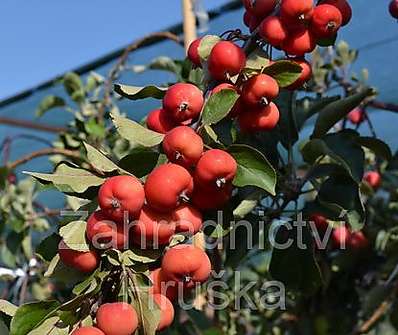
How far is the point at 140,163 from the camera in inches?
21.6

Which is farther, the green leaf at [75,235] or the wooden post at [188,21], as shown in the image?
the wooden post at [188,21]

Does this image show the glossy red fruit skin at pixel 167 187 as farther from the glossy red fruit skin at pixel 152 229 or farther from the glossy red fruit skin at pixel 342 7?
the glossy red fruit skin at pixel 342 7

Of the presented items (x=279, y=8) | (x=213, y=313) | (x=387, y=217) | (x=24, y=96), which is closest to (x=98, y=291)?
(x=279, y=8)

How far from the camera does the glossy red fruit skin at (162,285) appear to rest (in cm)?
50

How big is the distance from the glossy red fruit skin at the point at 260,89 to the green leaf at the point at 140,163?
84mm

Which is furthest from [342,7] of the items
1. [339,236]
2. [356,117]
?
[356,117]

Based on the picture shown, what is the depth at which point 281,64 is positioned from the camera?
1.81ft

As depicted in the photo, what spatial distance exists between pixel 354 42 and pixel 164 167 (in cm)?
159

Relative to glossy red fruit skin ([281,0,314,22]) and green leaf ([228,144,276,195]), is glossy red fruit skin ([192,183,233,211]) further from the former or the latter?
glossy red fruit skin ([281,0,314,22])

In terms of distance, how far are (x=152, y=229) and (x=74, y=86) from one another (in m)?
1.19

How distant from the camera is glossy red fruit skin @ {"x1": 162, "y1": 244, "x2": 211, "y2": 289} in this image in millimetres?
491

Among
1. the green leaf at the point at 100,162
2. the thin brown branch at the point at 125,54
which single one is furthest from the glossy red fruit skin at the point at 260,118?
the thin brown branch at the point at 125,54

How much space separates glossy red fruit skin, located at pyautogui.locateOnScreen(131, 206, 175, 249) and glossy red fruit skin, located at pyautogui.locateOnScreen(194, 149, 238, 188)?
0.12 ft

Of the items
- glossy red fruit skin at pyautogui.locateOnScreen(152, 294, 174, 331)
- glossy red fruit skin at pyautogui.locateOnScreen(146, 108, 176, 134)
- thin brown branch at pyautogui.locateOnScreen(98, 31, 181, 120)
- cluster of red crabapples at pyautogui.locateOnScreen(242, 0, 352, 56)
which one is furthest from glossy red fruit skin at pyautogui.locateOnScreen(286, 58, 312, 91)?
Answer: thin brown branch at pyautogui.locateOnScreen(98, 31, 181, 120)
